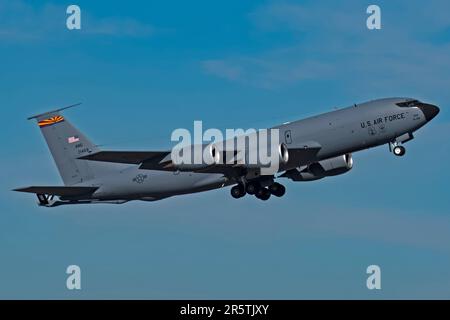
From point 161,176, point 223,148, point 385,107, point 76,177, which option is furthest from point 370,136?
point 76,177

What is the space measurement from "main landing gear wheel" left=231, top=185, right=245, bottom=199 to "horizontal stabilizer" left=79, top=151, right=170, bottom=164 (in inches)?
202

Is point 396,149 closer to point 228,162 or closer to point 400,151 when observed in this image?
point 400,151

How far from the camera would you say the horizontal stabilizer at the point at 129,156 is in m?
60.2

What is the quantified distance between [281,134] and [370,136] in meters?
5.44

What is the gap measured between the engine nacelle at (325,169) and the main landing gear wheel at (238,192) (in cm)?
481

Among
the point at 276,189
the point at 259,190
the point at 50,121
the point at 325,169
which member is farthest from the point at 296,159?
the point at 50,121

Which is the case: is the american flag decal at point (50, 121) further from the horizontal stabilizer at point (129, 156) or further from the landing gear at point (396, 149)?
the landing gear at point (396, 149)

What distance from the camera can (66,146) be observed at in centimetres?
7044

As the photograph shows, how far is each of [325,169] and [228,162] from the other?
782cm

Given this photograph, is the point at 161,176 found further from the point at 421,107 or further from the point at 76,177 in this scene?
the point at 421,107

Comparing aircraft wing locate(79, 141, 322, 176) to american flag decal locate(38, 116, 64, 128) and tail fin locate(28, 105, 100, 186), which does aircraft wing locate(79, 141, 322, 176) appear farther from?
american flag decal locate(38, 116, 64, 128)

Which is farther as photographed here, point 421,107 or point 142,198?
point 142,198
